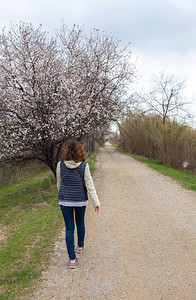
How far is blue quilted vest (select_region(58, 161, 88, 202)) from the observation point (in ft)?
11.6

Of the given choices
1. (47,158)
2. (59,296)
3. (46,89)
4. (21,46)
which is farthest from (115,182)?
(59,296)

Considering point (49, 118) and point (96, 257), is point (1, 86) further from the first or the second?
point (96, 257)

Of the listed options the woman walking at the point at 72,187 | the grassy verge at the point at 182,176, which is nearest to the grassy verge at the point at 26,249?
the woman walking at the point at 72,187

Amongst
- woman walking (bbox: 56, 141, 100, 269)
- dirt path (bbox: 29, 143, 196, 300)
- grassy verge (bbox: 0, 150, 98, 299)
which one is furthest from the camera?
woman walking (bbox: 56, 141, 100, 269)

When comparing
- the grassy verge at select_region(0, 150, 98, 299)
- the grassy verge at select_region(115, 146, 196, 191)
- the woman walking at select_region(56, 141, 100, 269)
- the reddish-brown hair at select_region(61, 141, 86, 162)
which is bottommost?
the grassy verge at select_region(115, 146, 196, 191)

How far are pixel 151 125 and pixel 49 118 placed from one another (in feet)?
39.9

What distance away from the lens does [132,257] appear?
3832 millimetres

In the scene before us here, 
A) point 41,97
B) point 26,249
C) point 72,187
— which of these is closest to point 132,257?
point 72,187

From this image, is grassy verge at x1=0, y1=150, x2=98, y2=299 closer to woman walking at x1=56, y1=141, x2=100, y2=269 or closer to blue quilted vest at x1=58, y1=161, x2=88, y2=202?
woman walking at x1=56, y1=141, x2=100, y2=269

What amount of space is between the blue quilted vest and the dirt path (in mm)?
1089

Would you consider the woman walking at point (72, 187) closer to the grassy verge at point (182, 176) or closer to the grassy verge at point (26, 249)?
the grassy verge at point (26, 249)

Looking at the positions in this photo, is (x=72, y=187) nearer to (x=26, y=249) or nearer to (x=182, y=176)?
(x=26, y=249)

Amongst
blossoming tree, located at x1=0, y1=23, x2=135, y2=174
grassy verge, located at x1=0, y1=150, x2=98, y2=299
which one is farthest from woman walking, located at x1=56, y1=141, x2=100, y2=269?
blossoming tree, located at x1=0, y1=23, x2=135, y2=174

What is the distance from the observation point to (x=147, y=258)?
3.80 metres
